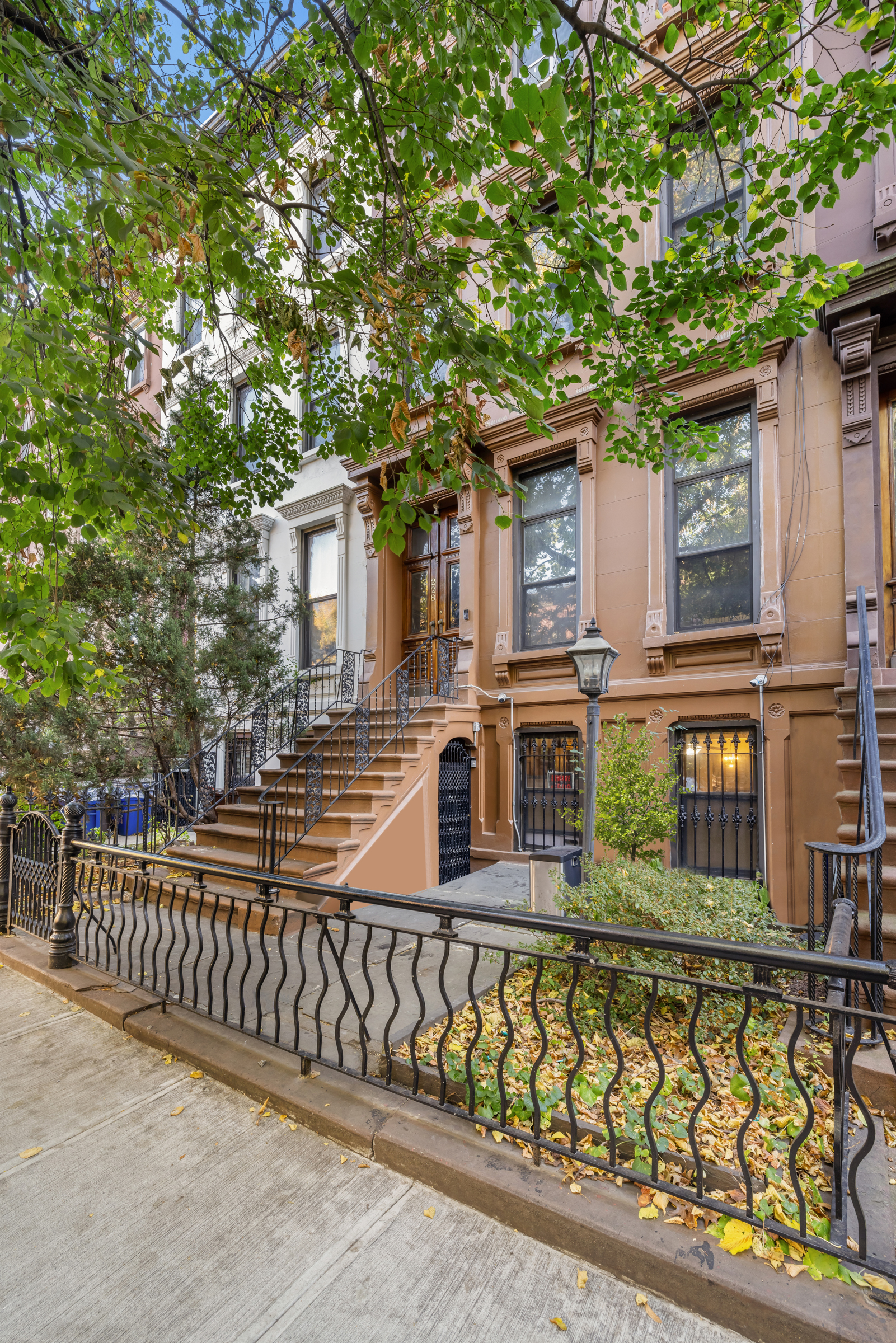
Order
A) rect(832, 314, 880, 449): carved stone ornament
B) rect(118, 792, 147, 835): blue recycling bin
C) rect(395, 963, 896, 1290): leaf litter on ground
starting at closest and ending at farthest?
rect(395, 963, 896, 1290): leaf litter on ground, rect(832, 314, 880, 449): carved stone ornament, rect(118, 792, 147, 835): blue recycling bin

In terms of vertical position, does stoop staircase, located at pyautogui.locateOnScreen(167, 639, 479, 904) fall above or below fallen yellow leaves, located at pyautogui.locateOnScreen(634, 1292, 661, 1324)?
above

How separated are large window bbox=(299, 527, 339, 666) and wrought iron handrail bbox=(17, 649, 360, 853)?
0.38 m

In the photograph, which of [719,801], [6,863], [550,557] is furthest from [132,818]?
[719,801]

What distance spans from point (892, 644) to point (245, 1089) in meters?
6.68

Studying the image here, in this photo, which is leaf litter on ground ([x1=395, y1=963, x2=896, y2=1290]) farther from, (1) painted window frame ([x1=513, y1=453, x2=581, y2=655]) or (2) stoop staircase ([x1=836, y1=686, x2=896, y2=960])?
(1) painted window frame ([x1=513, y1=453, x2=581, y2=655])

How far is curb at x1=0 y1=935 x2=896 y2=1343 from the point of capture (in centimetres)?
190

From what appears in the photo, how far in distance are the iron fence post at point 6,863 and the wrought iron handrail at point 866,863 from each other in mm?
6791

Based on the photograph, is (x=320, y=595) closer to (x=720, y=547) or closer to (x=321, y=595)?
(x=321, y=595)

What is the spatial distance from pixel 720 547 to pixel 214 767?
8.55 metres

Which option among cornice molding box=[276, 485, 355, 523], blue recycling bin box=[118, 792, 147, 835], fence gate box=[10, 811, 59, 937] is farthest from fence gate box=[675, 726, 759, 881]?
blue recycling bin box=[118, 792, 147, 835]

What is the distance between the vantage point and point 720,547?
23.4 ft

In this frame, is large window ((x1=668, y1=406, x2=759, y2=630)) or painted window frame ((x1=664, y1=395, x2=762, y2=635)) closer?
painted window frame ((x1=664, y1=395, x2=762, y2=635))

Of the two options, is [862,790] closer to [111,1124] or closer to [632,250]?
[111,1124]

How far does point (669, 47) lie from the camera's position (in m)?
4.31
